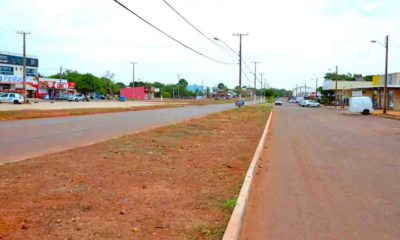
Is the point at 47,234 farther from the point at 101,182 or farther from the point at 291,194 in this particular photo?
the point at 291,194

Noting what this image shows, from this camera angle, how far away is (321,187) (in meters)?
9.06

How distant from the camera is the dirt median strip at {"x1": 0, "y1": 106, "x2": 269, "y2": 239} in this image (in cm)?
554

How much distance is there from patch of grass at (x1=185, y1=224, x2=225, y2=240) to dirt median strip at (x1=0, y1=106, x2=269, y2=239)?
0.01 metres

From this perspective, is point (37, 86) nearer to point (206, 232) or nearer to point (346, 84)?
point (346, 84)

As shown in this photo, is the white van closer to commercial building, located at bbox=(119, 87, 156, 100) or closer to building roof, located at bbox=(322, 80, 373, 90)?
building roof, located at bbox=(322, 80, 373, 90)

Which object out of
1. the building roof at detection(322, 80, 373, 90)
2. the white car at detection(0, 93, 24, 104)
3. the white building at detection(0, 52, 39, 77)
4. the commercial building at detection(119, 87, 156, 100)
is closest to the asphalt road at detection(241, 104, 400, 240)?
the white car at detection(0, 93, 24, 104)

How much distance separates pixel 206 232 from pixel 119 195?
229cm

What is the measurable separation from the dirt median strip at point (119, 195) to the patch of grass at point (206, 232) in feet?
0.04

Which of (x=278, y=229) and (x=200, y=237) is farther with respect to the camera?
(x=278, y=229)

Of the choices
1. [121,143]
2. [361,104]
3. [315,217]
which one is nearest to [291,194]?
[315,217]

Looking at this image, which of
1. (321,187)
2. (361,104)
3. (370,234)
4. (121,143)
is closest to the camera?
(370,234)

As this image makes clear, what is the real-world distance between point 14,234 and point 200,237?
2.09 meters

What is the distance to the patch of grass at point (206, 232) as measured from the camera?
5363 millimetres

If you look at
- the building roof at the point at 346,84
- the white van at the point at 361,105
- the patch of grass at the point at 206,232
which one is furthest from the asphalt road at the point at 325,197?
the building roof at the point at 346,84
